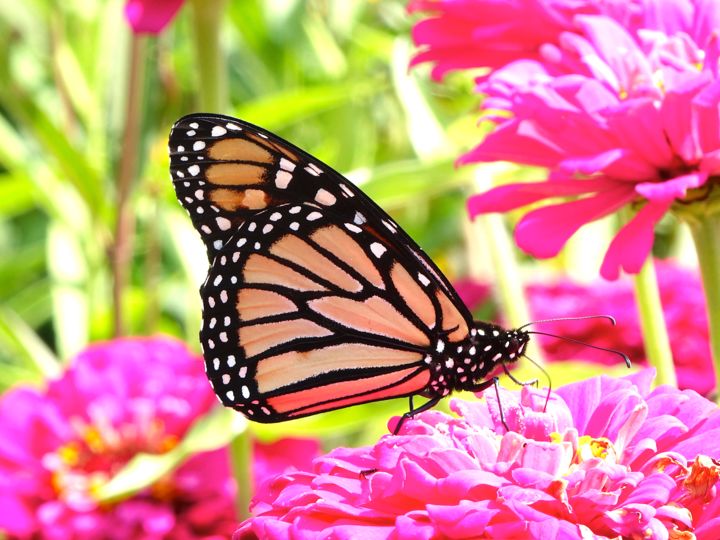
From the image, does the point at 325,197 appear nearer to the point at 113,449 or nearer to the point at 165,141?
the point at 113,449

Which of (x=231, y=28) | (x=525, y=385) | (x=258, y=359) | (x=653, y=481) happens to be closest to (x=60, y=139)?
(x=258, y=359)

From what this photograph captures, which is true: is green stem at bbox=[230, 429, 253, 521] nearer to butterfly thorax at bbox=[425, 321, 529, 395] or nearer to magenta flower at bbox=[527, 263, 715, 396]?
butterfly thorax at bbox=[425, 321, 529, 395]

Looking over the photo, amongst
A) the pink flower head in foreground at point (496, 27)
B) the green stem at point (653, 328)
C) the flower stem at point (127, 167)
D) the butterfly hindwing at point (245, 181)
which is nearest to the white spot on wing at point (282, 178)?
the butterfly hindwing at point (245, 181)

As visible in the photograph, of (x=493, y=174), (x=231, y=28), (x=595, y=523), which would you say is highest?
(x=231, y=28)

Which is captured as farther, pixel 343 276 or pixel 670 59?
pixel 343 276

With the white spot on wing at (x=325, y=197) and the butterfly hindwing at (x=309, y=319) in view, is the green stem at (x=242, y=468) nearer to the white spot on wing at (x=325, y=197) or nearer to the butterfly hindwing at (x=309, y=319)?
the butterfly hindwing at (x=309, y=319)

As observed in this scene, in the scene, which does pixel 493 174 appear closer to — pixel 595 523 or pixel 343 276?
pixel 343 276
